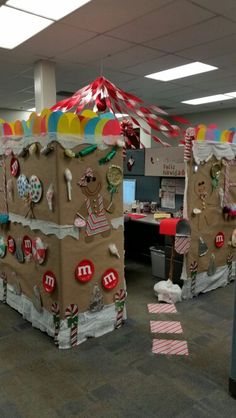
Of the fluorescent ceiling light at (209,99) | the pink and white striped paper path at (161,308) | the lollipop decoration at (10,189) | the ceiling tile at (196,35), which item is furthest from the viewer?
the fluorescent ceiling light at (209,99)

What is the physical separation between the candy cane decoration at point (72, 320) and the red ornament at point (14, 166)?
1105mm

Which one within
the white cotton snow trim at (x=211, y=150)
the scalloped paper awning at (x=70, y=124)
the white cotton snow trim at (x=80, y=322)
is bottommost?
the white cotton snow trim at (x=80, y=322)

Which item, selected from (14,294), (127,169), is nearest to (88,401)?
(14,294)

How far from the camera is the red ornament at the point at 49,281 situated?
7.75 ft

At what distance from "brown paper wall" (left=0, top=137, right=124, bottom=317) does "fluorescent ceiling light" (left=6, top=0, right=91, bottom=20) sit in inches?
60.9

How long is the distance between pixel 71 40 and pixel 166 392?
3682 millimetres

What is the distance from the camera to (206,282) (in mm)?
3344

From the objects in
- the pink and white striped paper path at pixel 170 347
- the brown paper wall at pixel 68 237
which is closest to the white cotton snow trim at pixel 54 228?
the brown paper wall at pixel 68 237

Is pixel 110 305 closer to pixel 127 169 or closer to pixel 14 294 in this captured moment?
pixel 14 294

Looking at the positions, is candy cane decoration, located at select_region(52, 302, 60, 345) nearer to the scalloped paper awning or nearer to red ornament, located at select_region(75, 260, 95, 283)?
red ornament, located at select_region(75, 260, 95, 283)

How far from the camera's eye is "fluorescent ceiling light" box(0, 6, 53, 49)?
3.34 m

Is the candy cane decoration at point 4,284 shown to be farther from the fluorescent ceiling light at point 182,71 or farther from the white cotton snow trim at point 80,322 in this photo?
the fluorescent ceiling light at point 182,71

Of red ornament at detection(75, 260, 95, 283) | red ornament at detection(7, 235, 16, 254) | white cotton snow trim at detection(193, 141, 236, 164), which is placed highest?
white cotton snow trim at detection(193, 141, 236, 164)

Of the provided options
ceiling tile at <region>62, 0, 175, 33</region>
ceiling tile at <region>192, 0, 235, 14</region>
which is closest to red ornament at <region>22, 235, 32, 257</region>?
ceiling tile at <region>62, 0, 175, 33</region>
